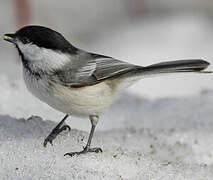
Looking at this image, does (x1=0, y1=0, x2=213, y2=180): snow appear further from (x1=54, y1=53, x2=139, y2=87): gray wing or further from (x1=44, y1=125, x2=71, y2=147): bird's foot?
(x1=54, y1=53, x2=139, y2=87): gray wing

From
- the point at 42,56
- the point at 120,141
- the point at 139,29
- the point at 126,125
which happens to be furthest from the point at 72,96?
the point at 139,29

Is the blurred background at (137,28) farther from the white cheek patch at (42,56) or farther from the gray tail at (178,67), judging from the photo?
the white cheek patch at (42,56)

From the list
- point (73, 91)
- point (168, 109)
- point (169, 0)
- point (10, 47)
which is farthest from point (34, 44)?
point (169, 0)

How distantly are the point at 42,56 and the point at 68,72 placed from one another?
8.3 inches

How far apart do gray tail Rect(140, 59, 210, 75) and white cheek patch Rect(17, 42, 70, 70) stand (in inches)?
23.5

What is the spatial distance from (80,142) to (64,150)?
220 mm

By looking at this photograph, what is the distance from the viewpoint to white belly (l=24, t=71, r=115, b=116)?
3.04 meters

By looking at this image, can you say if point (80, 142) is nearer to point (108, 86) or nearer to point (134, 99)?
point (108, 86)

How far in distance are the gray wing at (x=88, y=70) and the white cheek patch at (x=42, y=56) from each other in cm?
6

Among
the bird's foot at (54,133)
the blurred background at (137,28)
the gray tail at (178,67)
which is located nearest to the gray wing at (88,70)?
the gray tail at (178,67)

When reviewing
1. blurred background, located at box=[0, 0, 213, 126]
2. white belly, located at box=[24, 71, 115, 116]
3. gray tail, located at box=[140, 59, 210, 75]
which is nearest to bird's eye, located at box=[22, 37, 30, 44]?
white belly, located at box=[24, 71, 115, 116]

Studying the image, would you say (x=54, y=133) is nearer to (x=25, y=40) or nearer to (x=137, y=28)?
(x=25, y=40)

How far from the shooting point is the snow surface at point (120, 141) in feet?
9.34

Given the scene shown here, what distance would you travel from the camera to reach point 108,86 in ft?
10.7
